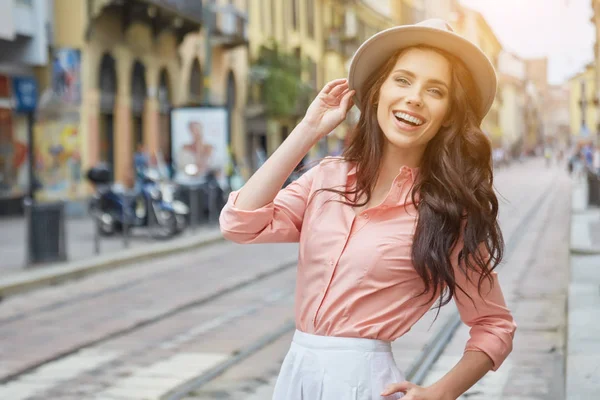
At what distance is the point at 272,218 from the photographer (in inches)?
100

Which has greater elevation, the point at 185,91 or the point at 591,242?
the point at 185,91

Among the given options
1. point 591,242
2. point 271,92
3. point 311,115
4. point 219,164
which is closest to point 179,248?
point 591,242

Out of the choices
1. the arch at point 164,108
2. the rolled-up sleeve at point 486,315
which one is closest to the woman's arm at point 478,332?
the rolled-up sleeve at point 486,315

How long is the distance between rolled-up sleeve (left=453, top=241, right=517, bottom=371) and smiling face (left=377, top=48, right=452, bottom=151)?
0.29 meters

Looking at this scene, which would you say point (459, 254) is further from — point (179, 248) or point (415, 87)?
point (179, 248)

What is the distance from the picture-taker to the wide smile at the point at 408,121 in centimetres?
244

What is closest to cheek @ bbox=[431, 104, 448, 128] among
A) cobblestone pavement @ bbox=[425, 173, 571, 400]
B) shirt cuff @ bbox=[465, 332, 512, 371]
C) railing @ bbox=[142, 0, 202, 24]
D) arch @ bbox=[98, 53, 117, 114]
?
shirt cuff @ bbox=[465, 332, 512, 371]

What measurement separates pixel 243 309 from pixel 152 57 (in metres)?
19.1

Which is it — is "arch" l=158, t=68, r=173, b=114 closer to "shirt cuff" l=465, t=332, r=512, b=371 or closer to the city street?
the city street

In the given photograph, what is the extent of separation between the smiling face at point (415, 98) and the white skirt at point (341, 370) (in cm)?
46

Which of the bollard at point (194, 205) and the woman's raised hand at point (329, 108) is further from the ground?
the woman's raised hand at point (329, 108)

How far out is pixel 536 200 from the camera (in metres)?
31.2

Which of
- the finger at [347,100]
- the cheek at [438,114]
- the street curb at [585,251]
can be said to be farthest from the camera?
the street curb at [585,251]

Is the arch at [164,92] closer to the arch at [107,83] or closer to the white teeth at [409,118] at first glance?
the arch at [107,83]
